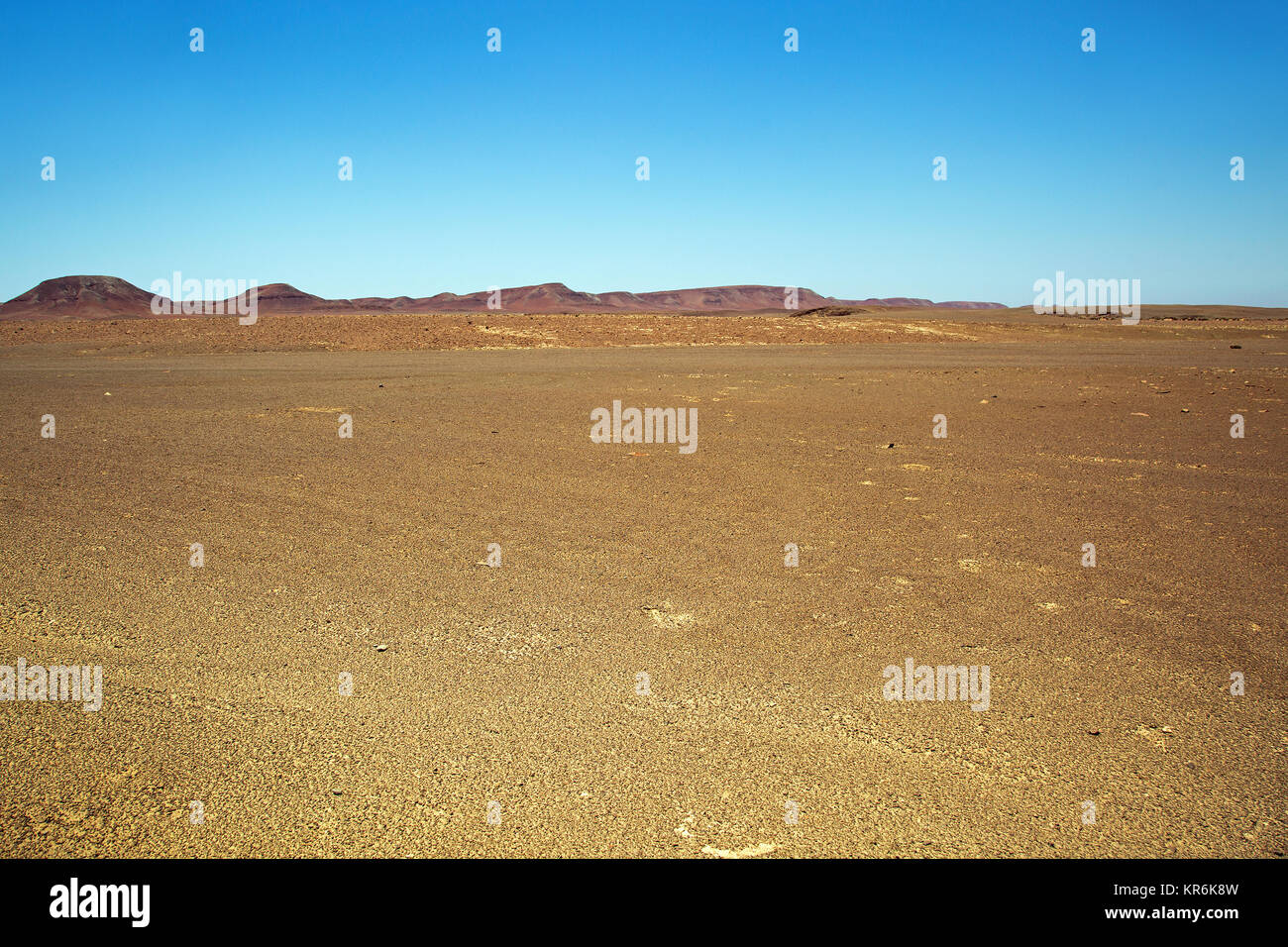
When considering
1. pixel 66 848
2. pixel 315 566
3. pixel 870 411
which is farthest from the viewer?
pixel 870 411

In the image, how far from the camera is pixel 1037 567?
5848 millimetres

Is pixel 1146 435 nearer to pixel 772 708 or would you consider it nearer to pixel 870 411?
pixel 870 411

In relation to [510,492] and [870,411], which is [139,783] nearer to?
[510,492]

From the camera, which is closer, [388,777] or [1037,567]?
[388,777]

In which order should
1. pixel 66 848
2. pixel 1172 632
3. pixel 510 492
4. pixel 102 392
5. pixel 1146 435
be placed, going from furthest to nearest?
pixel 102 392
pixel 1146 435
pixel 510 492
pixel 1172 632
pixel 66 848

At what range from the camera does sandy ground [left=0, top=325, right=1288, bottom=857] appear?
304 centimetres

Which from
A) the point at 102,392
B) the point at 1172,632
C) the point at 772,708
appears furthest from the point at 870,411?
the point at 102,392

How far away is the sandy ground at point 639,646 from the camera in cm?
304

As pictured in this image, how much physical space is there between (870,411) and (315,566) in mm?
11002

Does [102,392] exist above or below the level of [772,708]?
above

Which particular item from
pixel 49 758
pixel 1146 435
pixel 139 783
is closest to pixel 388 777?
pixel 139 783

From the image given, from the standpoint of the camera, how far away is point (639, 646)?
14.8 feet
